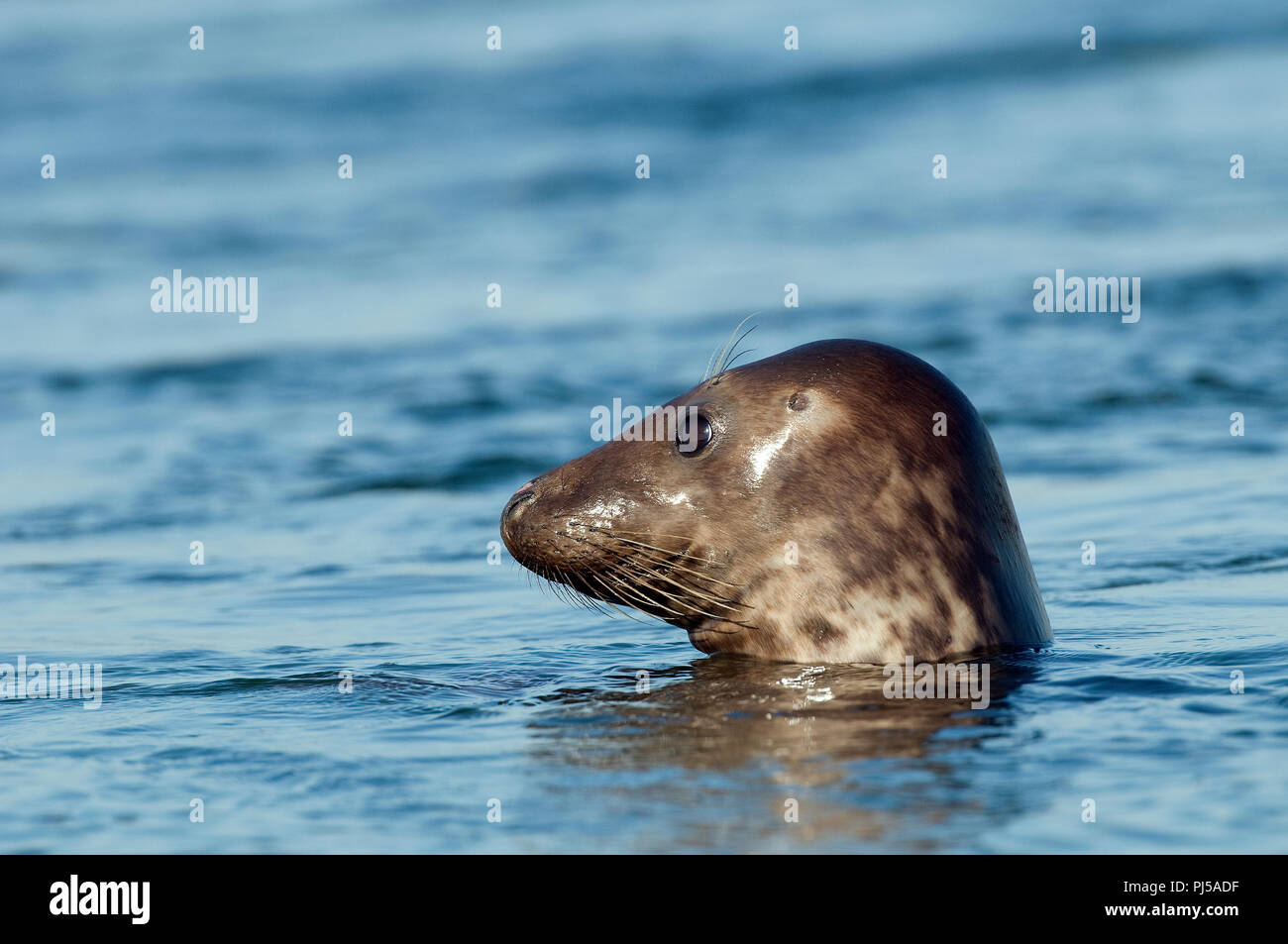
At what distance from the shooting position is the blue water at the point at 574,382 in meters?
5.46

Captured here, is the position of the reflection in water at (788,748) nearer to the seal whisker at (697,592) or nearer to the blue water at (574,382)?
the blue water at (574,382)

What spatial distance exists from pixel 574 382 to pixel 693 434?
792 cm

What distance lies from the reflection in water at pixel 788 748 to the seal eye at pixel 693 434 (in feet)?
2.49

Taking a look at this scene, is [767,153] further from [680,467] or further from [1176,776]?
[1176,776]

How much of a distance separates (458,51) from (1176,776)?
28.2 metres

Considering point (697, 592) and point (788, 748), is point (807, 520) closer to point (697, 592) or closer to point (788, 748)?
point (697, 592)

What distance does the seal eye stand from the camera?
6.70m

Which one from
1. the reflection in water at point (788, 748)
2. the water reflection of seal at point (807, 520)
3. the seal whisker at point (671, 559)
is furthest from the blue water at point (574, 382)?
the seal whisker at point (671, 559)

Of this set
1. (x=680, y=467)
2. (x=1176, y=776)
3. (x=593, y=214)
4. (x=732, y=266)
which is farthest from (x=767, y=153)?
(x=1176, y=776)

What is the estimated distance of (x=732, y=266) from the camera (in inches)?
740

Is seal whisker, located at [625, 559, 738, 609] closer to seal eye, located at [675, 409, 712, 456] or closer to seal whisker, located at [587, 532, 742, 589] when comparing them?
seal whisker, located at [587, 532, 742, 589]

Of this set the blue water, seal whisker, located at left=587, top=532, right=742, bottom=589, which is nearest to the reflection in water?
the blue water

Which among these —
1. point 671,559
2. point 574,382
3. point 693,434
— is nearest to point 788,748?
point 671,559

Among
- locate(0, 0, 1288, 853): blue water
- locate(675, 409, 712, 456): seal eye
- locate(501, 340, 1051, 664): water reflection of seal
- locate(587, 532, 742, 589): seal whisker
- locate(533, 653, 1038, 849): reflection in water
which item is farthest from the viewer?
locate(675, 409, 712, 456): seal eye
